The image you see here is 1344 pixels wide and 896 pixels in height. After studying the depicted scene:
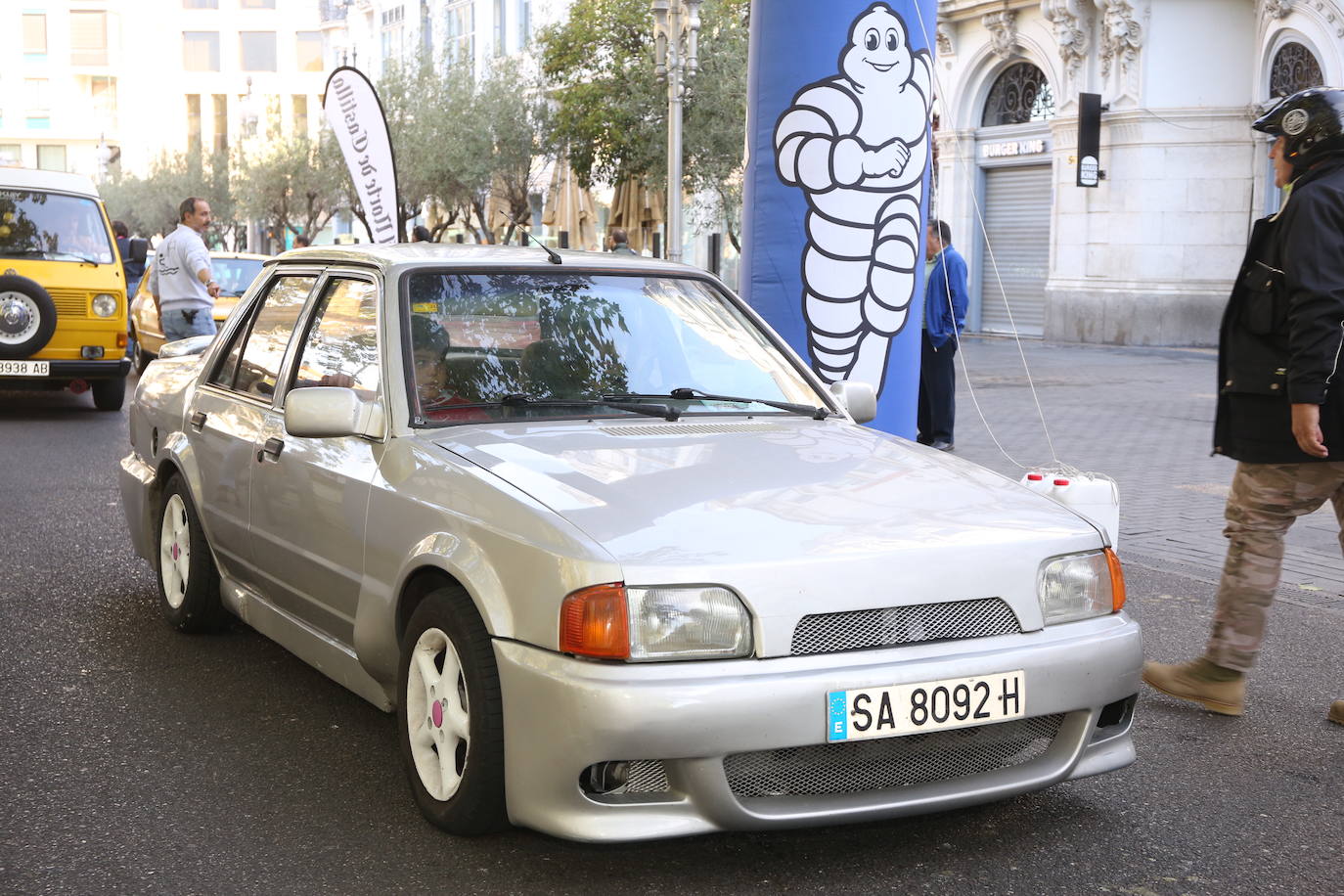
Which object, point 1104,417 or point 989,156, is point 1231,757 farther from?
point 989,156

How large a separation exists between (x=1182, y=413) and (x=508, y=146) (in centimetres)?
2599

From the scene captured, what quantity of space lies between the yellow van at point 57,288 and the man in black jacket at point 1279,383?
1123cm

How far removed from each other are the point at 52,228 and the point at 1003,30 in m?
18.5

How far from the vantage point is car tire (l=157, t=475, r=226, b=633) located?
560 cm

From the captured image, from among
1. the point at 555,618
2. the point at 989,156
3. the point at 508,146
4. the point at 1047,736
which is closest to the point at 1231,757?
the point at 1047,736

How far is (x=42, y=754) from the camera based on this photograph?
450 centimetres

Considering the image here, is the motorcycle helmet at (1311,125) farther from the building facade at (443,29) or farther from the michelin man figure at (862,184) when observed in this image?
the building facade at (443,29)

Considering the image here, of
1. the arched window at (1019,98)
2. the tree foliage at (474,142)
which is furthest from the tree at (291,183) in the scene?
the arched window at (1019,98)

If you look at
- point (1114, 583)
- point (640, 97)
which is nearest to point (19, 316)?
point (1114, 583)

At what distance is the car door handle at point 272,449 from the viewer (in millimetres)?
4816

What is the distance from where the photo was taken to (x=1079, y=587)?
12.5ft

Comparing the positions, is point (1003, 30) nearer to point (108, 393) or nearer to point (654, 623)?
point (108, 393)

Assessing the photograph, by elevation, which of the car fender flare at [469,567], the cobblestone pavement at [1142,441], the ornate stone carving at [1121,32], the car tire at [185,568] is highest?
the ornate stone carving at [1121,32]

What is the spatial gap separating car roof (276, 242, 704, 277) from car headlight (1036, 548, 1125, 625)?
5.72 ft
